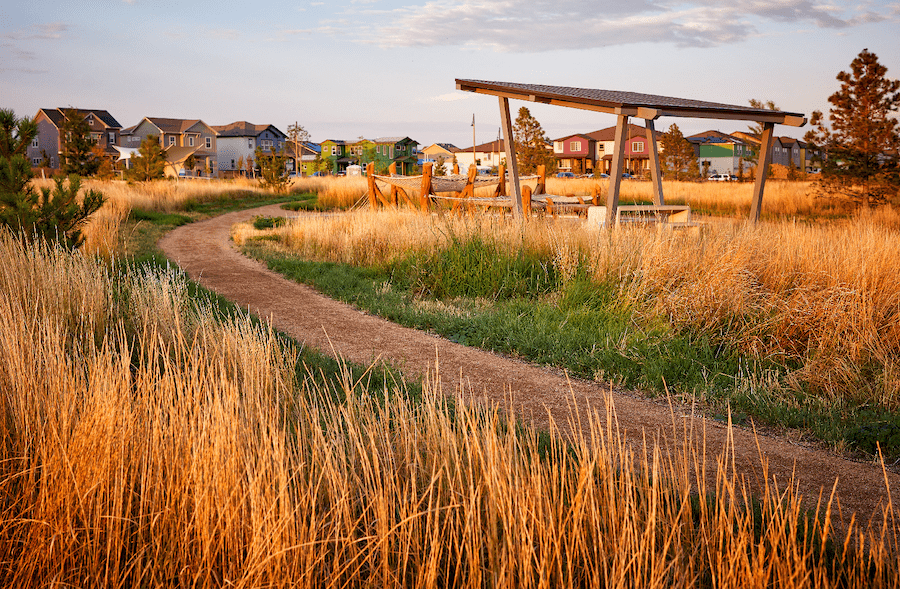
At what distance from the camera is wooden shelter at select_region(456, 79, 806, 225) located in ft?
28.2

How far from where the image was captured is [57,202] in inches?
343

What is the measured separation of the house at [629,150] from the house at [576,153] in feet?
2.42

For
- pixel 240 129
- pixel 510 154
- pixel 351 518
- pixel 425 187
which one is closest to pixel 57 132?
pixel 240 129

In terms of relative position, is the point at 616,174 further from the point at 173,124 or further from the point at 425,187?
the point at 173,124

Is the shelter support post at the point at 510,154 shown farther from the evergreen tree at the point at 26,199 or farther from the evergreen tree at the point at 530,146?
the evergreen tree at the point at 530,146

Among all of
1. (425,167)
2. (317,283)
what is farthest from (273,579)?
(425,167)

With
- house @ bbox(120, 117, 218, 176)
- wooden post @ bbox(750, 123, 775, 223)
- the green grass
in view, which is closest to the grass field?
the green grass

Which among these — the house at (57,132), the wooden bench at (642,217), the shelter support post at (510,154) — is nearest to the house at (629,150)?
the house at (57,132)

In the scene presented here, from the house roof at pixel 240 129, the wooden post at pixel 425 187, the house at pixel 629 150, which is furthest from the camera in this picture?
the house at pixel 629 150

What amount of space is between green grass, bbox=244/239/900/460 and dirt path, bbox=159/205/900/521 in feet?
0.69

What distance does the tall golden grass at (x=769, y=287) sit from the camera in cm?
518

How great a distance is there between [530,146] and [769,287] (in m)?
39.2

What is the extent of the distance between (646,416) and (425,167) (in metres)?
10.3

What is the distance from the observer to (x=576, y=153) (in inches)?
3201
